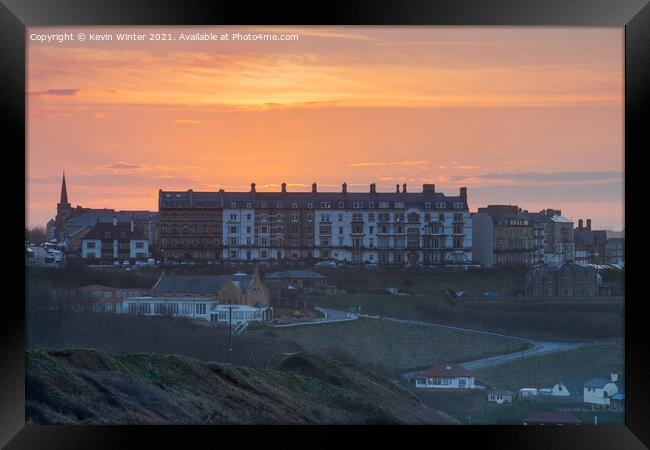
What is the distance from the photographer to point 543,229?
35.1 ft

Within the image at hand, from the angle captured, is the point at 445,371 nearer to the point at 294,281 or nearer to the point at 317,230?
the point at 294,281

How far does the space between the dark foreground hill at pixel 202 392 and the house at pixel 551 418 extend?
2.60ft

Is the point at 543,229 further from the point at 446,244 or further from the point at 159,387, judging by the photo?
the point at 159,387

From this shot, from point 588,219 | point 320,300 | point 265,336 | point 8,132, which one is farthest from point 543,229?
point 8,132

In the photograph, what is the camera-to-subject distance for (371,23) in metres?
6.68

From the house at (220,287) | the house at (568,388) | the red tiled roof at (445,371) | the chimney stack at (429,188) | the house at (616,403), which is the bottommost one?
the house at (616,403)

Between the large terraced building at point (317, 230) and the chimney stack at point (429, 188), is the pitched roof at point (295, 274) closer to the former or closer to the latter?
the large terraced building at point (317, 230)

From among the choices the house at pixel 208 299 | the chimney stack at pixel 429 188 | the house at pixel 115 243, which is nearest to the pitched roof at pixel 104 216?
the house at pixel 115 243

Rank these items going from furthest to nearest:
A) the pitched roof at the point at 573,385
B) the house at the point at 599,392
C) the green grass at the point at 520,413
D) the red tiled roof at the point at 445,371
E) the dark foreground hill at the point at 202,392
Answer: the red tiled roof at the point at 445,371 → the pitched roof at the point at 573,385 → the house at the point at 599,392 → the green grass at the point at 520,413 → the dark foreground hill at the point at 202,392

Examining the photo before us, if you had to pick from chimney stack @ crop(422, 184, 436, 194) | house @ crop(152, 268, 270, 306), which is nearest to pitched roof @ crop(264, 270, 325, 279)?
house @ crop(152, 268, 270, 306)

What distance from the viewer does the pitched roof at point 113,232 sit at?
34.6 ft

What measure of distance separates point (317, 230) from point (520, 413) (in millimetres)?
2720

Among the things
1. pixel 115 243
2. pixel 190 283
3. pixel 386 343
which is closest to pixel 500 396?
pixel 386 343

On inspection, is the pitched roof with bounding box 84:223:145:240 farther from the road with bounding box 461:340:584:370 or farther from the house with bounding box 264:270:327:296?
the road with bounding box 461:340:584:370
